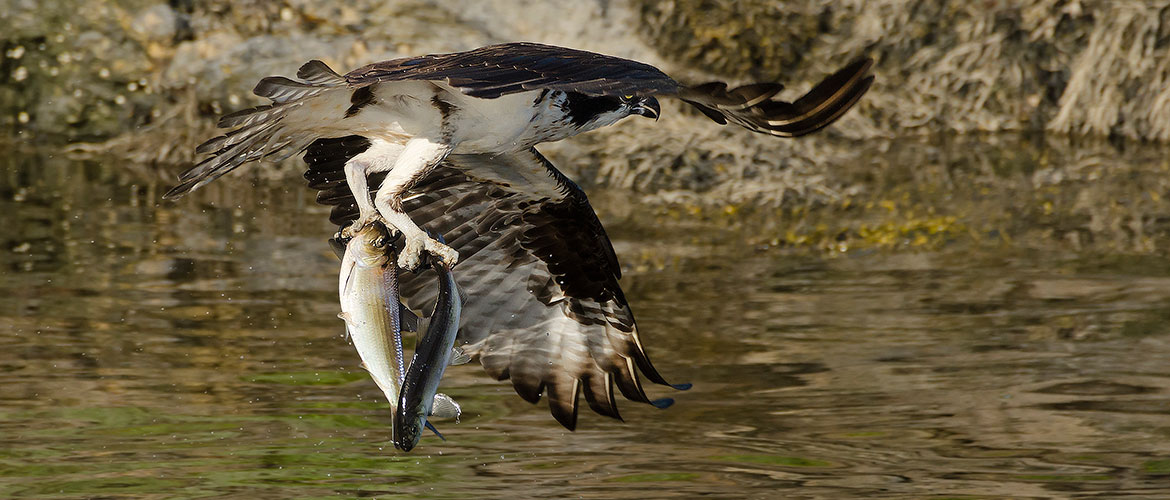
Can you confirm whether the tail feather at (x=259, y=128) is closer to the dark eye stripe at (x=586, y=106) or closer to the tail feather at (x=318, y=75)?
the tail feather at (x=318, y=75)

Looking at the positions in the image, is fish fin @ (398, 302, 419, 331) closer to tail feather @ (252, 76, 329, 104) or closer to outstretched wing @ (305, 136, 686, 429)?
tail feather @ (252, 76, 329, 104)

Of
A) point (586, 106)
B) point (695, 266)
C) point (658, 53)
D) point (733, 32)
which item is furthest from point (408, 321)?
point (733, 32)

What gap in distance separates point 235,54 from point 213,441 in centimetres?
635

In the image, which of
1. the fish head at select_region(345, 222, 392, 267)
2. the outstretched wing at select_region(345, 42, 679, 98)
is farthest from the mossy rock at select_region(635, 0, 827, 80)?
the fish head at select_region(345, 222, 392, 267)

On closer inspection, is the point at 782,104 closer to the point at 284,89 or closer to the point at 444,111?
the point at 444,111

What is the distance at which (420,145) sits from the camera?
5.44 m

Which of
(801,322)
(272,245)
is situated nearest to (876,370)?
(801,322)

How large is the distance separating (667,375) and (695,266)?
7.23 ft

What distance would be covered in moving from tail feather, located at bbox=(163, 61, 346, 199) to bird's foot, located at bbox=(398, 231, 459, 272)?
52 cm

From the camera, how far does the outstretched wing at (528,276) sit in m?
6.18

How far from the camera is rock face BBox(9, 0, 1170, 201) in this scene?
12172 millimetres

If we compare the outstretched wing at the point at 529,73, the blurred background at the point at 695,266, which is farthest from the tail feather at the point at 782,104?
the blurred background at the point at 695,266

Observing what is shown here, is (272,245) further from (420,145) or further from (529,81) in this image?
(529,81)

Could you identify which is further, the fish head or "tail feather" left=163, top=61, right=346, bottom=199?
"tail feather" left=163, top=61, right=346, bottom=199
